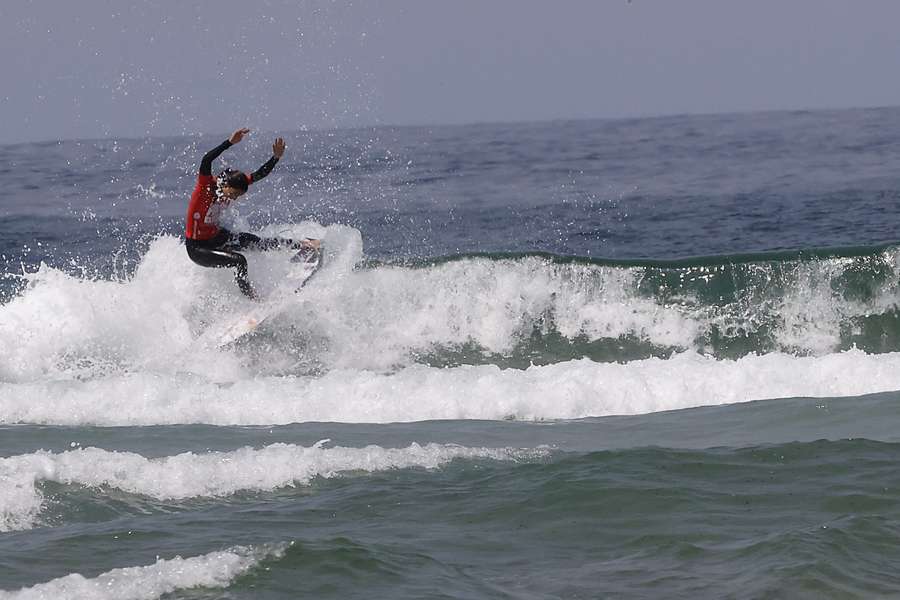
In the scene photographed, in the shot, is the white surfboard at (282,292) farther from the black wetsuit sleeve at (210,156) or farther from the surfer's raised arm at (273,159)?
the black wetsuit sleeve at (210,156)

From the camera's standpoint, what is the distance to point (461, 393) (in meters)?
12.3

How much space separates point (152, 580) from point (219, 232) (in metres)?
7.68

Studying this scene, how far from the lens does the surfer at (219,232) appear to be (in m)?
12.7

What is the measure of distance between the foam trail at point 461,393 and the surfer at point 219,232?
4.99 feet

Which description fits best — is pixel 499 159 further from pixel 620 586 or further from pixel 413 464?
pixel 620 586

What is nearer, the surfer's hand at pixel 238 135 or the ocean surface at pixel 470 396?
the ocean surface at pixel 470 396

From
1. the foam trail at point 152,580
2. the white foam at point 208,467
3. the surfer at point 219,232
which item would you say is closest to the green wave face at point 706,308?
the surfer at point 219,232

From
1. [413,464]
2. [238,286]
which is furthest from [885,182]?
[413,464]

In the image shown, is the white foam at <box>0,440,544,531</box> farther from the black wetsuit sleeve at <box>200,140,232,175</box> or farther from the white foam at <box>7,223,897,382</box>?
the white foam at <box>7,223,897,382</box>

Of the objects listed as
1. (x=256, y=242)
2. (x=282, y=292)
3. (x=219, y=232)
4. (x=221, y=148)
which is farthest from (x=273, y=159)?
(x=282, y=292)

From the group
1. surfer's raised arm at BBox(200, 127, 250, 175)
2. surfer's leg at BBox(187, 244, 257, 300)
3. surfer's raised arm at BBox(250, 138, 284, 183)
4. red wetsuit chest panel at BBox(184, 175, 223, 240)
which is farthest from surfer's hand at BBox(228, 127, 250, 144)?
surfer's leg at BBox(187, 244, 257, 300)

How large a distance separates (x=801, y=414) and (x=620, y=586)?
183 inches

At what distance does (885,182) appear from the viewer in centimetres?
2381

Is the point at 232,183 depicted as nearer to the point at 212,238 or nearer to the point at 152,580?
the point at 212,238
